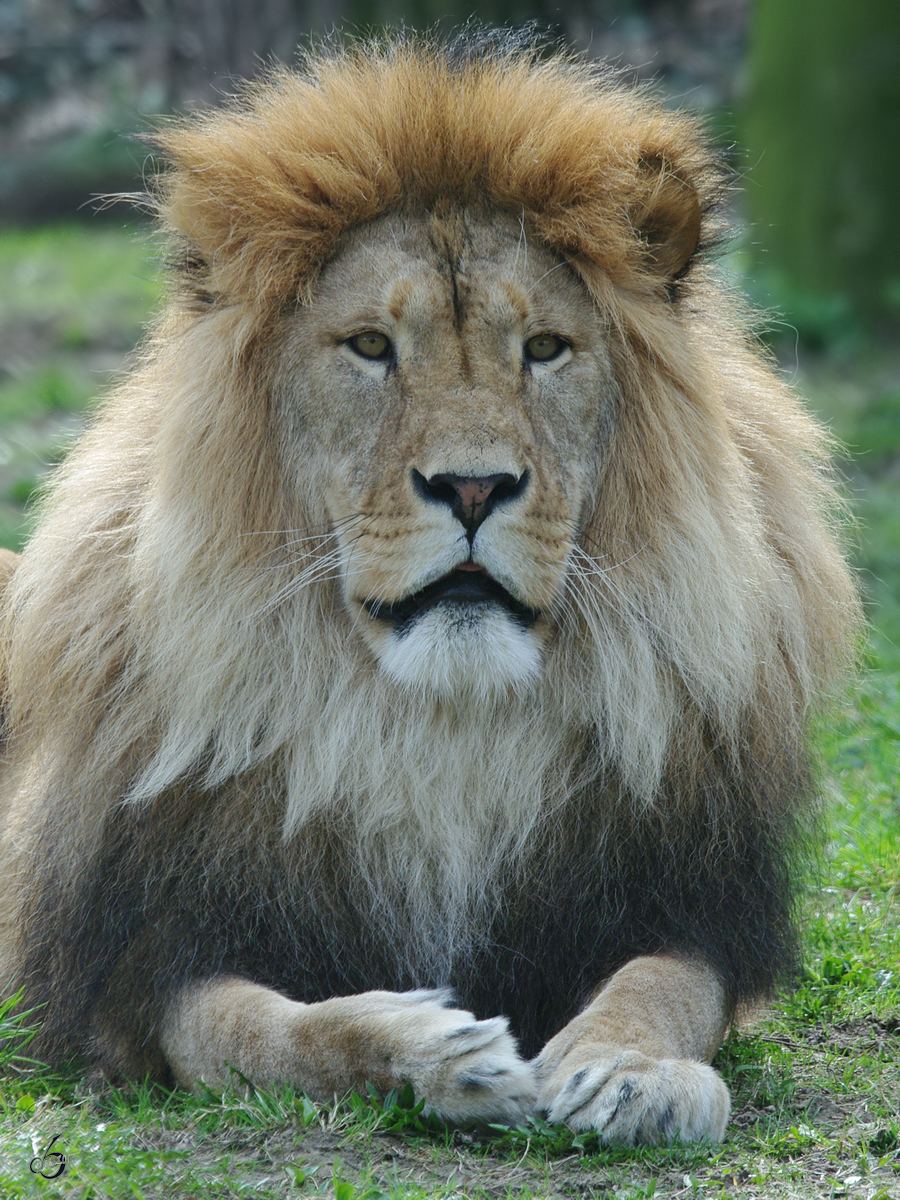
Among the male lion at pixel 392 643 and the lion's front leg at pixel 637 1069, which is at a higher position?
the male lion at pixel 392 643

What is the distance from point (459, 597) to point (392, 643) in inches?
6.9

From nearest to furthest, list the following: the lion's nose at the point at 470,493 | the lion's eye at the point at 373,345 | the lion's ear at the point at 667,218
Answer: the lion's nose at the point at 470,493
the lion's eye at the point at 373,345
the lion's ear at the point at 667,218

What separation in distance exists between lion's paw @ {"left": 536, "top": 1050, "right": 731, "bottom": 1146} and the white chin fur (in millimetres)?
714

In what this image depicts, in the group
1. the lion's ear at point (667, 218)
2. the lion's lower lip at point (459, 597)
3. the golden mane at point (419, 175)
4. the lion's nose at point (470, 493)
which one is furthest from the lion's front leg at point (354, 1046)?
the lion's ear at point (667, 218)

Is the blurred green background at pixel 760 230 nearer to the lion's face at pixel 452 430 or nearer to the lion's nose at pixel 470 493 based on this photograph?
the lion's face at pixel 452 430

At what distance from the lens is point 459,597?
285cm

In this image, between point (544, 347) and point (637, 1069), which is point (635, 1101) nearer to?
point (637, 1069)

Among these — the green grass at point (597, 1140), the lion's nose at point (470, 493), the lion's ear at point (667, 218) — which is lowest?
the green grass at point (597, 1140)

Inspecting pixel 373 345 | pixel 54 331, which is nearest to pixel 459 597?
pixel 373 345

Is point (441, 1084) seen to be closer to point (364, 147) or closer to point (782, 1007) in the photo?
point (782, 1007)

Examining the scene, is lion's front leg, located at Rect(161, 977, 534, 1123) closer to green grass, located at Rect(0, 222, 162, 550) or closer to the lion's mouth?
the lion's mouth

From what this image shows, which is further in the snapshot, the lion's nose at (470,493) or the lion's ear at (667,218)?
the lion's ear at (667,218)

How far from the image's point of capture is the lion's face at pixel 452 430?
283 centimetres

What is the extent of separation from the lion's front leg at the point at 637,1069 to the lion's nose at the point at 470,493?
892mm
